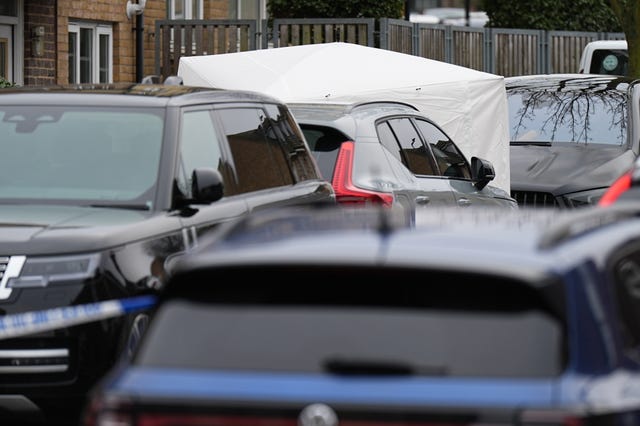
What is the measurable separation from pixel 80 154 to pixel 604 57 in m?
17.8

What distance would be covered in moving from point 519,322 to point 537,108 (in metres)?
12.7

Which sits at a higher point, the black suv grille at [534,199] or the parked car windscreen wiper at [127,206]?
the parked car windscreen wiper at [127,206]

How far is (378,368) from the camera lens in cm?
404

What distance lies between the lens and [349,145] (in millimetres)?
11164

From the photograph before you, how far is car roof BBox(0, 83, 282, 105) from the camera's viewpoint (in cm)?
843

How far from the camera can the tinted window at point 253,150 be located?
8828 mm

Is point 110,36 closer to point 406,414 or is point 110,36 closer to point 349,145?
point 349,145

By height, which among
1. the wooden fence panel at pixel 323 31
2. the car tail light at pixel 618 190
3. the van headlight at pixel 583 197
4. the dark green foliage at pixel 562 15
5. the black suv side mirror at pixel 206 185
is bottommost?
the van headlight at pixel 583 197

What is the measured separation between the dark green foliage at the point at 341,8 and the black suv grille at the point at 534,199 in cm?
1084

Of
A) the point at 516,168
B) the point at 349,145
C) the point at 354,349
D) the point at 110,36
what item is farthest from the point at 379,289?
the point at 110,36

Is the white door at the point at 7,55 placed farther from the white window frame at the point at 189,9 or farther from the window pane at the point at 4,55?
the white window frame at the point at 189,9

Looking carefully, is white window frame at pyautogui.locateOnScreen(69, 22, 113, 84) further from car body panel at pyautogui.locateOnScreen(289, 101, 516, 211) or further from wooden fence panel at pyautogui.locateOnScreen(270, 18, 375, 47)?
car body panel at pyautogui.locateOnScreen(289, 101, 516, 211)

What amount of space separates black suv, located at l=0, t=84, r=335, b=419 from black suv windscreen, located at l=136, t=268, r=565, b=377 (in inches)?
112

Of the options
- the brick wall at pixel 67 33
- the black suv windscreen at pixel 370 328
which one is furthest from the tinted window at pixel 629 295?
the brick wall at pixel 67 33
